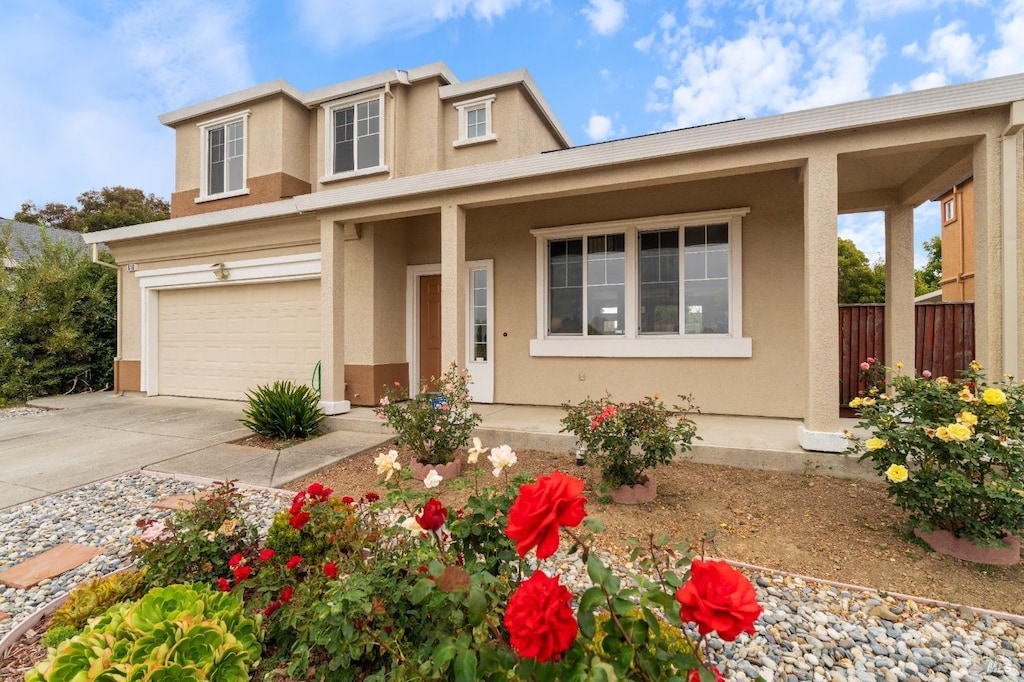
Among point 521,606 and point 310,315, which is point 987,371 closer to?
A: point 521,606

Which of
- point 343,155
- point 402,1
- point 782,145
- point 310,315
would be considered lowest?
point 310,315

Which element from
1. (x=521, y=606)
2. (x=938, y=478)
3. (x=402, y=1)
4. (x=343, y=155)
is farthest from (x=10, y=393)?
(x=938, y=478)

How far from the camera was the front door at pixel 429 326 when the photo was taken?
25.1 ft

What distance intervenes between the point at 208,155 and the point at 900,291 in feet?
40.0

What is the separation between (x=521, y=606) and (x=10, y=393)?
40.7ft

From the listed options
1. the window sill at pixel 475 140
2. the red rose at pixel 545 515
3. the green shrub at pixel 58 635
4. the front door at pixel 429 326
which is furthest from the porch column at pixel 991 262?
the front door at pixel 429 326

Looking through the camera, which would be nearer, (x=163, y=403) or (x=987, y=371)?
(x=987, y=371)

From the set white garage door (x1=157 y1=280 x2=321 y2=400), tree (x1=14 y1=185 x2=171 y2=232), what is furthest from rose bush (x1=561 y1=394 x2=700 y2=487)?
tree (x1=14 y1=185 x2=171 y2=232)

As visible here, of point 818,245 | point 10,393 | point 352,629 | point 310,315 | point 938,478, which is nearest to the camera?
point 352,629

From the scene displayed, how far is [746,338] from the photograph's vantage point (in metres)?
5.84

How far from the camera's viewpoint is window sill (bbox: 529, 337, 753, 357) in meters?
5.90

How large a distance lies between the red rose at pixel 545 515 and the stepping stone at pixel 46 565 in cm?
332

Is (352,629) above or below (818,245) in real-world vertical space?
below

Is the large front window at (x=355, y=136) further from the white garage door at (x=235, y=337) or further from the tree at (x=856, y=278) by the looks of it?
the tree at (x=856, y=278)
